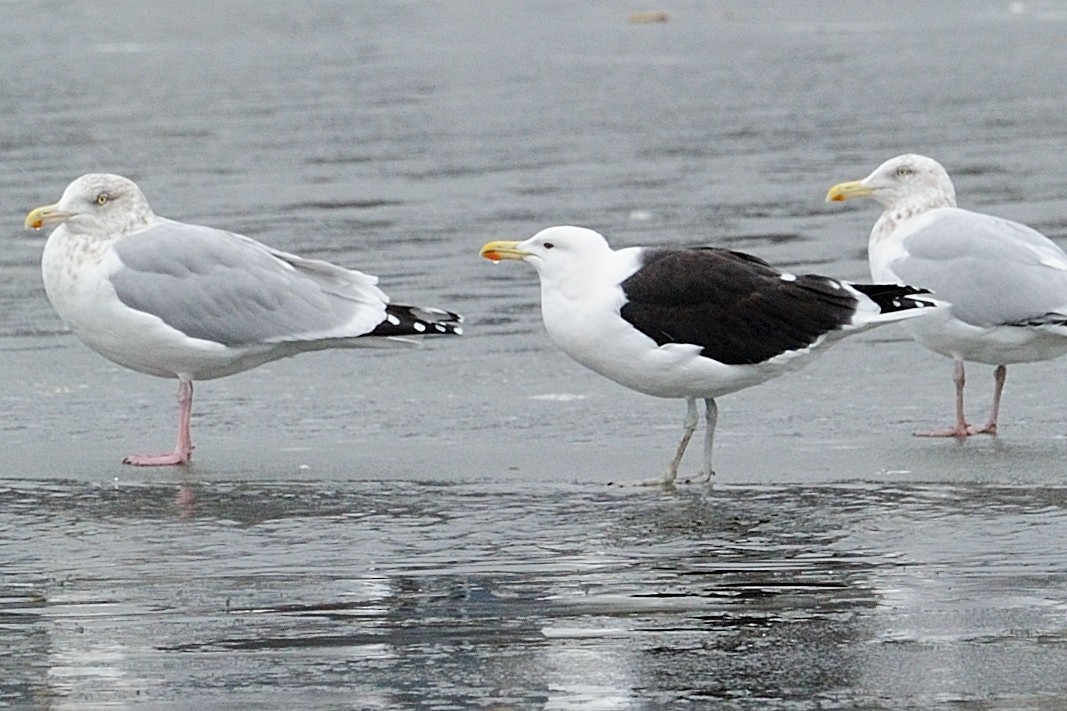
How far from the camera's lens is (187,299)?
28.8 ft

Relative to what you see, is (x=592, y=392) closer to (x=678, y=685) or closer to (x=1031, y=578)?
(x=1031, y=578)

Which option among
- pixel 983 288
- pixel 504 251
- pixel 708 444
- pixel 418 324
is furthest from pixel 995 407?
pixel 418 324

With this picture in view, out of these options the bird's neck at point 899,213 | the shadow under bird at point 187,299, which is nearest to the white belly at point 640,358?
the shadow under bird at point 187,299

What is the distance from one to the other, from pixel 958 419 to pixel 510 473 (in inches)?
73.6

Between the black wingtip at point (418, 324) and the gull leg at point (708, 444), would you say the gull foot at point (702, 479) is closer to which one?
the gull leg at point (708, 444)

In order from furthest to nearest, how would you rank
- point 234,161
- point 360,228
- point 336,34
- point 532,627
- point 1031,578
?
1. point 336,34
2. point 234,161
3. point 360,228
4. point 1031,578
5. point 532,627

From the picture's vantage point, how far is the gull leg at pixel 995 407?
8.76 metres

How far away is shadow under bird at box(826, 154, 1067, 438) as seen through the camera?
8.88 m

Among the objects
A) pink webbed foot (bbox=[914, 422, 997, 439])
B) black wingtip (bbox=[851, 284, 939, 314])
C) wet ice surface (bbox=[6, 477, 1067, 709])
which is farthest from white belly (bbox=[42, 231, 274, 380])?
pink webbed foot (bbox=[914, 422, 997, 439])

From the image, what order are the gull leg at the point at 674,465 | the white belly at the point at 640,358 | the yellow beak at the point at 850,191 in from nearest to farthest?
the gull leg at the point at 674,465 → the white belly at the point at 640,358 → the yellow beak at the point at 850,191

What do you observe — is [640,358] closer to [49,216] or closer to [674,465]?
[674,465]

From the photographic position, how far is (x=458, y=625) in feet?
19.4

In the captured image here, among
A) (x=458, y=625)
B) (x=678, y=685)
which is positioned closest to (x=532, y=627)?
(x=458, y=625)

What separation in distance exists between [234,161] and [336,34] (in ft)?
37.4
